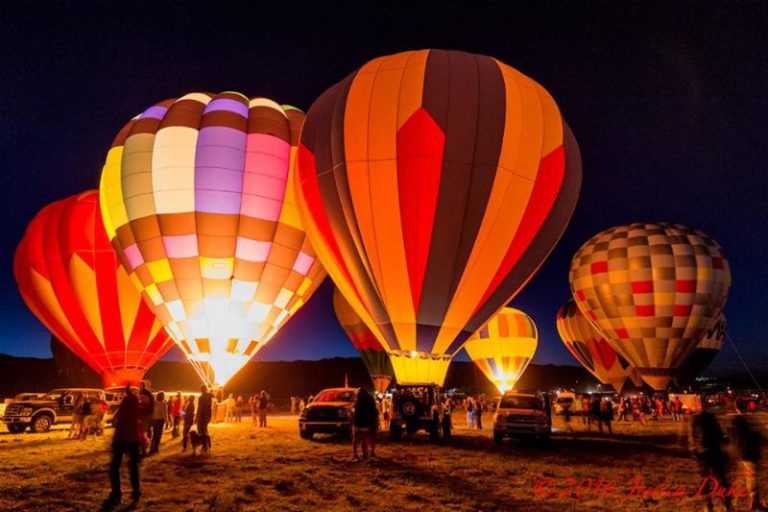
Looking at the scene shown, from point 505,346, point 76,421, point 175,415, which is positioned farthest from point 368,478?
point 505,346

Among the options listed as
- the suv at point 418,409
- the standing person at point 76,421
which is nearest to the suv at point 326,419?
the suv at point 418,409

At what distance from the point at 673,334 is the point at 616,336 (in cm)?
257

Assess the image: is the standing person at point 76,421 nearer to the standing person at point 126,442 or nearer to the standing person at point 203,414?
the standing person at point 203,414

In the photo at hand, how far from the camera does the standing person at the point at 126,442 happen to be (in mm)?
6551

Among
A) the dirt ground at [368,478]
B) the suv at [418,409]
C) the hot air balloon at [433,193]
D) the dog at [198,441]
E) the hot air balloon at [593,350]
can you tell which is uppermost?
the hot air balloon at [433,193]

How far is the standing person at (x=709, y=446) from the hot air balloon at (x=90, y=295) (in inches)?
774

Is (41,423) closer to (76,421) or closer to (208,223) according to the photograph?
(76,421)

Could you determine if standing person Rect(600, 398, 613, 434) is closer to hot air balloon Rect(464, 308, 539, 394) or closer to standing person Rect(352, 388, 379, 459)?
standing person Rect(352, 388, 379, 459)

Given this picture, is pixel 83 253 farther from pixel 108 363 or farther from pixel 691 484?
pixel 691 484

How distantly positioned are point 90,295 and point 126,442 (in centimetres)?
1651

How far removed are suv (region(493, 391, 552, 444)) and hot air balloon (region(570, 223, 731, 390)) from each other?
1560 centimetres

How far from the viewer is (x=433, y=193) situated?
42.1 feet

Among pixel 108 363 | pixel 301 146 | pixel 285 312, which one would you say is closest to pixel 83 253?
pixel 108 363

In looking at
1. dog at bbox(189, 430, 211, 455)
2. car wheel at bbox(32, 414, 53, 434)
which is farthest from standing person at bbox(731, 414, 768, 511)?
car wheel at bbox(32, 414, 53, 434)
